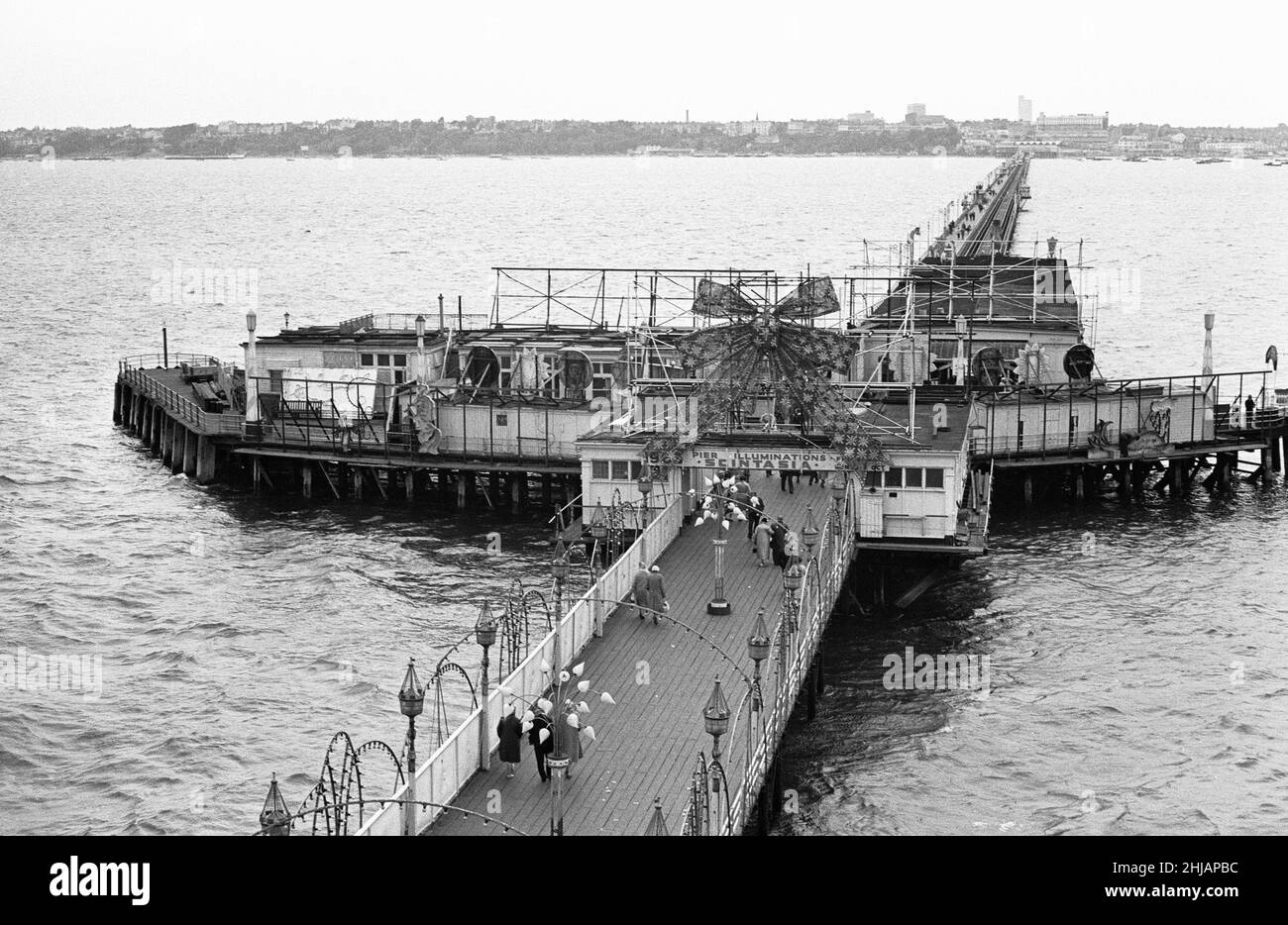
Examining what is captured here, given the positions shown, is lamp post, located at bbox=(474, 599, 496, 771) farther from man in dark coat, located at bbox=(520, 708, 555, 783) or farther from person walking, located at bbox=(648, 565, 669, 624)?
person walking, located at bbox=(648, 565, 669, 624)

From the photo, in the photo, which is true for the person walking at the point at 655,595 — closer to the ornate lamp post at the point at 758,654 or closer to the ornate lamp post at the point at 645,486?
the ornate lamp post at the point at 758,654

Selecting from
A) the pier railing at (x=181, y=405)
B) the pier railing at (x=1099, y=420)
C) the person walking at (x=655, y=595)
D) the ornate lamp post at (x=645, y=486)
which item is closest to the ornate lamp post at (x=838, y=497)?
the ornate lamp post at (x=645, y=486)

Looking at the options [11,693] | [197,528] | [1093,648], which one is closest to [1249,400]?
[1093,648]

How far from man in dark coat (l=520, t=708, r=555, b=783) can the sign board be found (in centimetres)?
1994

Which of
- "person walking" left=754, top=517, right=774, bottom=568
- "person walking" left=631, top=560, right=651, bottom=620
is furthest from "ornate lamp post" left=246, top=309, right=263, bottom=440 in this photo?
"person walking" left=631, top=560, right=651, bottom=620

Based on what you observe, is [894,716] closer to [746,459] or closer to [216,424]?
[746,459]

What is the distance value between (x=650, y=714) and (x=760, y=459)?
1740 cm

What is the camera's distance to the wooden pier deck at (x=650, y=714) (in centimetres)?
3150

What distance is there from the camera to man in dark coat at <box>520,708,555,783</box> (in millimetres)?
32562

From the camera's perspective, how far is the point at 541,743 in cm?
3272

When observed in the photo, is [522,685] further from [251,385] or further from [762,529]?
[251,385]

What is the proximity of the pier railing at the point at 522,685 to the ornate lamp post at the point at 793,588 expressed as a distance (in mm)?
3761
